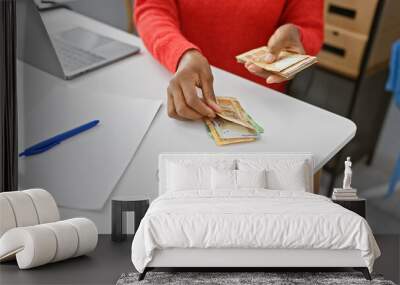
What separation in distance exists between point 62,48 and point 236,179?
2.22 feet

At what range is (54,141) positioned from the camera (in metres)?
2.34

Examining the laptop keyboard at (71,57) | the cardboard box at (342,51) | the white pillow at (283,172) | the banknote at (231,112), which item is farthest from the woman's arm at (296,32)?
the cardboard box at (342,51)

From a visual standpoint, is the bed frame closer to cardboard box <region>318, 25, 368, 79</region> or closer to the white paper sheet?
the white paper sheet

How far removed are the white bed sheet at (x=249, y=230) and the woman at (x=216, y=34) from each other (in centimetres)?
42

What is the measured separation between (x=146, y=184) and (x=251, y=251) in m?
0.43

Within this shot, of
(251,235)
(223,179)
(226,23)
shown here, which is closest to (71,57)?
(226,23)

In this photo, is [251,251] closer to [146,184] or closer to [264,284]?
[264,284]

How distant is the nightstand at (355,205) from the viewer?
2.18 metres

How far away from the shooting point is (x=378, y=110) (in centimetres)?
307

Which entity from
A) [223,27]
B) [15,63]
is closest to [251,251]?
[223,27]

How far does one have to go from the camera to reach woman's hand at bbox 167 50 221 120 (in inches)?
87.6

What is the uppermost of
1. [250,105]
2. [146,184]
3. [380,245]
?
[250,105]

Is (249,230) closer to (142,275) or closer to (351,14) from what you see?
(142,275)

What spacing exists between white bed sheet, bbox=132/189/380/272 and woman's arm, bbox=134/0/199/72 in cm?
53
